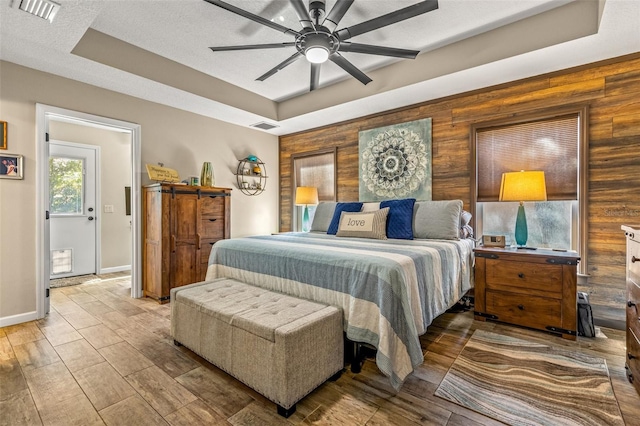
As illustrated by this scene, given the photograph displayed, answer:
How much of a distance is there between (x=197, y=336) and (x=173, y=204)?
204 centimetres

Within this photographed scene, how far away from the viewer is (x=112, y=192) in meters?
5.31

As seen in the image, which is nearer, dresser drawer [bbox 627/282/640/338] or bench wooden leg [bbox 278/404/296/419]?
bench wooden leg [bbox 278/404/296/419]

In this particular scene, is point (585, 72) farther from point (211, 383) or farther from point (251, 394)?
point (211, 383)

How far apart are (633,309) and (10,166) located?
5108mm

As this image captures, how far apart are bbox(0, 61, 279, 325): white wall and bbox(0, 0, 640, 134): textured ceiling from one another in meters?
0.16

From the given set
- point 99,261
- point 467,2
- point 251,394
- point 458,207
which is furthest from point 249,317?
point 99,261

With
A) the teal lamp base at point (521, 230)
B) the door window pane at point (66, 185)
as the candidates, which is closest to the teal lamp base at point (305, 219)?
the teal lamp base at point (521, 230)

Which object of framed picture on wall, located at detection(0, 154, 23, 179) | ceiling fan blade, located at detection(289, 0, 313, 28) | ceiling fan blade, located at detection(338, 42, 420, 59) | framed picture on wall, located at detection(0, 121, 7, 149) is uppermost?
ceiling fan blade, located at detection(289, 0, 313, 28)

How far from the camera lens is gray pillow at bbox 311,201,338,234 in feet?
12.7

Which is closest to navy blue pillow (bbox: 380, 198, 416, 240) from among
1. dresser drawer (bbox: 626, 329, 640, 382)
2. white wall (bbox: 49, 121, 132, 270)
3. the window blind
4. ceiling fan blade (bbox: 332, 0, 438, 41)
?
the window blind

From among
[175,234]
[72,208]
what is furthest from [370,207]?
[72,208]

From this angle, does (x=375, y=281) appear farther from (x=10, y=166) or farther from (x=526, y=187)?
(x=10, y=166)

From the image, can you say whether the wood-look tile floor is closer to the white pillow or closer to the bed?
the bed

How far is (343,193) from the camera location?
15.4ft
